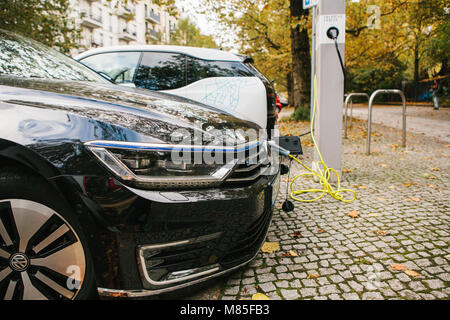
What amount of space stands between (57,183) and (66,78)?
1.20 metres

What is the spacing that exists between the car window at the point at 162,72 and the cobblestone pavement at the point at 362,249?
2.22 meters

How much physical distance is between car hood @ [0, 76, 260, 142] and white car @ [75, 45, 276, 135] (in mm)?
2403

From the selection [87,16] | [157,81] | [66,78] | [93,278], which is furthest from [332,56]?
[87,16]

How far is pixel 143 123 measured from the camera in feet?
5.74

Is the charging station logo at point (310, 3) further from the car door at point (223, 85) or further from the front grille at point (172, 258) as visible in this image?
the front grille at point (172, 258)

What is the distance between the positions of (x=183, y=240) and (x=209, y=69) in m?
3.42

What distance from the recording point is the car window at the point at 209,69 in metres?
4.61

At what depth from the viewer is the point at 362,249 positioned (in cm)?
265

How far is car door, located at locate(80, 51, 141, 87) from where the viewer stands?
4.73m

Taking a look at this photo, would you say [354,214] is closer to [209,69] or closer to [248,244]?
[248,244]

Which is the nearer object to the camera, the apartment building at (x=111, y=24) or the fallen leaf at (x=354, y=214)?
the fallen leaf at (x=354, y=214)

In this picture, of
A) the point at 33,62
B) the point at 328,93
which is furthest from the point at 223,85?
the point at 33,62

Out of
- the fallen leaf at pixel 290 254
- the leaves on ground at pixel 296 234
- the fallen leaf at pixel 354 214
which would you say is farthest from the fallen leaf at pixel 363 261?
the fallen leaf at pixel 354 214

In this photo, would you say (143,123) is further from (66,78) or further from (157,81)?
(157,81)
